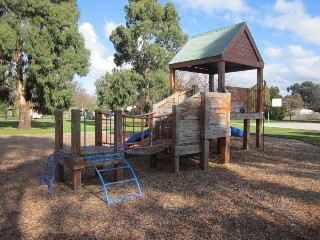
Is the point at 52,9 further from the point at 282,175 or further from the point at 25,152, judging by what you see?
Result: the point at 282,175

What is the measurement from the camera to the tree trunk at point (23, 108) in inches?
947

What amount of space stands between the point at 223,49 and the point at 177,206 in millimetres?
6074

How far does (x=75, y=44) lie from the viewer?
24719 millimetres

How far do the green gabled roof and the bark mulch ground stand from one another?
155 inches

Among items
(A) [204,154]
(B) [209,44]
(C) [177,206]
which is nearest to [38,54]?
(B) [209,44]

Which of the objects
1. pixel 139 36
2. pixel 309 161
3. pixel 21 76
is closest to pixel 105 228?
pixel 309 161

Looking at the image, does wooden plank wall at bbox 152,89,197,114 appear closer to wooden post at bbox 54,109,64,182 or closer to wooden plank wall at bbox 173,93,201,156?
wooden plank wall at bbox 173,93,201,156

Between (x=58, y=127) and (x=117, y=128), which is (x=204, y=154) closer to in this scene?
(x=117, y=128)

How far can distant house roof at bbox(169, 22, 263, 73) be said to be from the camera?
990 centimetres

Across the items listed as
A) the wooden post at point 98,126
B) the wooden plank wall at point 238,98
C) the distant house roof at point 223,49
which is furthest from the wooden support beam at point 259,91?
the wooden post at point 98,126

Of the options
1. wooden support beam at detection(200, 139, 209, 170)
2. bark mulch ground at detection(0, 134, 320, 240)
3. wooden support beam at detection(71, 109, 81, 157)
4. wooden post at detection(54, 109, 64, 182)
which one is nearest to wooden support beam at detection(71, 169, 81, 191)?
bark mulch ground at detection(0, 134, 320, 240)

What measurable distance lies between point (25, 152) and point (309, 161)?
35.0ft

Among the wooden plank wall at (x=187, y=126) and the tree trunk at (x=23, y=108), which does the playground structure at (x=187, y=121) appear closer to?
the wooden plank wall at (x=187, y=126)

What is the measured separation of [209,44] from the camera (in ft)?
36.1
